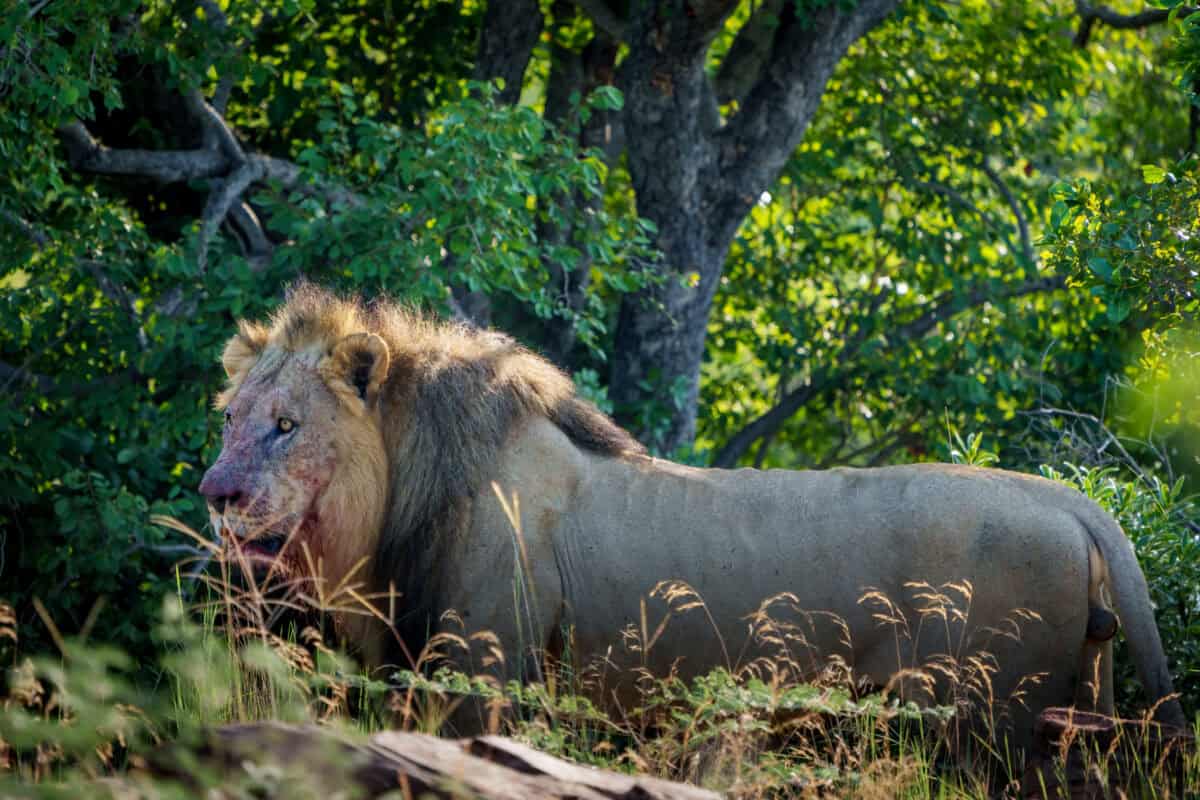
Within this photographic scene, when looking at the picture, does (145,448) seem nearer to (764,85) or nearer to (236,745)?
(764,85)

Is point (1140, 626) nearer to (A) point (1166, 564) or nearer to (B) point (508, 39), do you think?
(A) point (1166, 564)

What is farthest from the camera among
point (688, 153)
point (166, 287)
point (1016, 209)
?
point (1016, 209)

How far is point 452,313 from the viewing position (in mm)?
7344

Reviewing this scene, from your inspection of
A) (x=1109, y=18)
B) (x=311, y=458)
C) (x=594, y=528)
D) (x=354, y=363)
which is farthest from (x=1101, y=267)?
(x=1109, y=18)

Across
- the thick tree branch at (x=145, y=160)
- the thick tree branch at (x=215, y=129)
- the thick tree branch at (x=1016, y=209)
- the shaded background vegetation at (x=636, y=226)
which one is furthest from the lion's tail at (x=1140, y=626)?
the thick tree branch at (x=1016, y=209)

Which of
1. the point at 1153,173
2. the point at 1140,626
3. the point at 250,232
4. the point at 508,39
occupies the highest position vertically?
the point at 1153,173

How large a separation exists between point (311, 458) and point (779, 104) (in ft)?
15.9

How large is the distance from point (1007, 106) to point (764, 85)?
8.36ft

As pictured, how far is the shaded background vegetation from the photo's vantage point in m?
6.91

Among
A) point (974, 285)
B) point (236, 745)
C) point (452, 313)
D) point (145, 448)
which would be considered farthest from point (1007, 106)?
point (236, 745)

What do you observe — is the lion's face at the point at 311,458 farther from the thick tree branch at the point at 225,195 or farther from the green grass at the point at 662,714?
the thick tree branch at the point at 225,195

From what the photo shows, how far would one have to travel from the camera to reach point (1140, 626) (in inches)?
180

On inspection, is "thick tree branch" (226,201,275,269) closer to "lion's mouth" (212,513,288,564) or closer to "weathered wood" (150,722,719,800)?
"lion's mouth" (212,513,288,564)

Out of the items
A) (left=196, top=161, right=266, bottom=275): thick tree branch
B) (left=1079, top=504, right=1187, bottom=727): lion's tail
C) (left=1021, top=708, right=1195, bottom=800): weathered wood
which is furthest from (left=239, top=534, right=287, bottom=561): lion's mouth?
(left=196, top=161, right=266, bottom=275): thick tree branch
